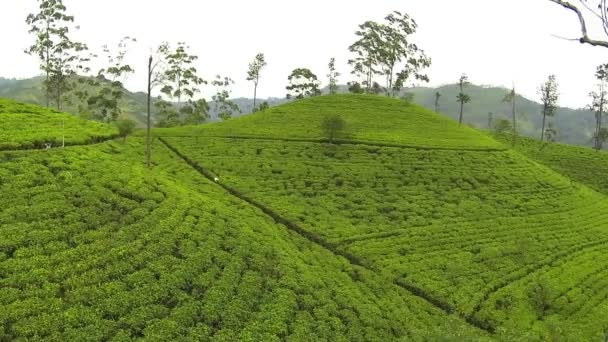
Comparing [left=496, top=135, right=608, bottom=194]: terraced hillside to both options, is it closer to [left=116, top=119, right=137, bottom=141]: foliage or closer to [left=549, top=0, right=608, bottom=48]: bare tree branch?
[left=116, top=119, right=137, bottom=141]: foliage

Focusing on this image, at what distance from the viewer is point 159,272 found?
23297 mm

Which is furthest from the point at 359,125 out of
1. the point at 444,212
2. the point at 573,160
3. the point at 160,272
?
the point at 160,272

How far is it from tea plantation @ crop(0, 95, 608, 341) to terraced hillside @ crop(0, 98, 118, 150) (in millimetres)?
1602

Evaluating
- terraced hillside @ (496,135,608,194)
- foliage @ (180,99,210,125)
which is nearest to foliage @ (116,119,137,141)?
foliage @ (180,99,210,125)

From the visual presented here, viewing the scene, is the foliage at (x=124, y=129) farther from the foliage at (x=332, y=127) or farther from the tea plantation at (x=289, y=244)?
the foliage at (x=332, y=127)

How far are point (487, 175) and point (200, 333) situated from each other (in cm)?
3801

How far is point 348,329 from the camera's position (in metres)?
24.3

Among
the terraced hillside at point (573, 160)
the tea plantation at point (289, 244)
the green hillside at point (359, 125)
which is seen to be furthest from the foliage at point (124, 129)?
the terraced hillside at point (573, 160)

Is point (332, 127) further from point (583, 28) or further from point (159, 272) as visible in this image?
point (583, 28)

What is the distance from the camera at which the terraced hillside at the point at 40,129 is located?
32469 mm

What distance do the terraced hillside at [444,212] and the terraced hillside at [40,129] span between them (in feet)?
26.4

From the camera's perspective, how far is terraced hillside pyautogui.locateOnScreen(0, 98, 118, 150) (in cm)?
3247

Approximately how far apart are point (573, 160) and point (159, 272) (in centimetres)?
6348

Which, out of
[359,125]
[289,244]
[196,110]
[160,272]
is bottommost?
[289,244]
